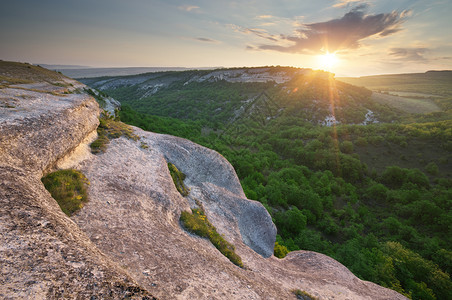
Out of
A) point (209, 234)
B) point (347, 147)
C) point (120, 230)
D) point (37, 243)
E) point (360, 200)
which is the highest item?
point (37, 243)

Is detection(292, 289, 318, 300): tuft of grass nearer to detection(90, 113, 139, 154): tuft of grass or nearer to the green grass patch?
the green grass patch

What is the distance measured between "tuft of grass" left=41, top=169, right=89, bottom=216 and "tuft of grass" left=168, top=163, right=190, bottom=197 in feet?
26.6

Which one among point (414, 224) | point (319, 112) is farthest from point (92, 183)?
point (319, 112)

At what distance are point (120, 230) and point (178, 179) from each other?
33.5ft

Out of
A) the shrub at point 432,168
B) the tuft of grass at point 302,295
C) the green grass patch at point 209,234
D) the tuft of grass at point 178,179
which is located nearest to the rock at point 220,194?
the tuft of grass at point 178,179

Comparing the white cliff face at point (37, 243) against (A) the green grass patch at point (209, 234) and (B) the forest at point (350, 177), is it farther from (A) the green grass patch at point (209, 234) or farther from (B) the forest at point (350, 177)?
(B) the forest at point (350, 177)

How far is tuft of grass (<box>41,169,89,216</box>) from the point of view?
10.5 meters

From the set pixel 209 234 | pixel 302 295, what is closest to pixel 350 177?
pixel 302 295

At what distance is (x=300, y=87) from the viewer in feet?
377

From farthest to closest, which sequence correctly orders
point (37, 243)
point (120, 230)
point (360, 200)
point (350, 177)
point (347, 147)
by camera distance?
point (347, 147) < point (350, 177) < point (360, 200) < point (120, 230) < point (37, 243)

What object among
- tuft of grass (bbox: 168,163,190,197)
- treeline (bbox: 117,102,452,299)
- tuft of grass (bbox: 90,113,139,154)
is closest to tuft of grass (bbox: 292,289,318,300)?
tuft of grass (bbox: 168,163,190,197)

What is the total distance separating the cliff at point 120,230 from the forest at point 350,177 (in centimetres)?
719

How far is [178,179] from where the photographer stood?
2067cm

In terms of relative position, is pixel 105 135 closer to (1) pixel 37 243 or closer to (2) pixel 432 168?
(1) pixel 37 243
